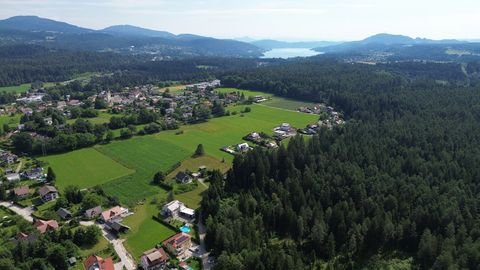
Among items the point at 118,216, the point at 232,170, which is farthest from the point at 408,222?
the point at 118,216

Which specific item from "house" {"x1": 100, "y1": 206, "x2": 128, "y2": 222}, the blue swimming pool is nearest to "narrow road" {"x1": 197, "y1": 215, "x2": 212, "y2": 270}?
the blue swimming pool

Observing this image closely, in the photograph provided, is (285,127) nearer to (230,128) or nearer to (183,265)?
(230,128)

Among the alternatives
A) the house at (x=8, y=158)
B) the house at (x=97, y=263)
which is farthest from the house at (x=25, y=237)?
the house at (x=8, y=158)

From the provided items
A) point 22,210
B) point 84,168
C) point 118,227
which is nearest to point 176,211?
point 118,227

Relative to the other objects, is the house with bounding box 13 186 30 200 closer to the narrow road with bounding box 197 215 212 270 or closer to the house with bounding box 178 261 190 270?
the narrow road with bounding box 197 215 212 270

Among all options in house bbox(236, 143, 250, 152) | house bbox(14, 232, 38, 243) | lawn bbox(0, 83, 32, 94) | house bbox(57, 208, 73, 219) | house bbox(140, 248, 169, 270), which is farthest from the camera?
lawn bbox(0, 83, 32, 94)

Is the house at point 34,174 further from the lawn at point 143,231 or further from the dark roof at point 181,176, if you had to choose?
the dark roof at point 181,176
